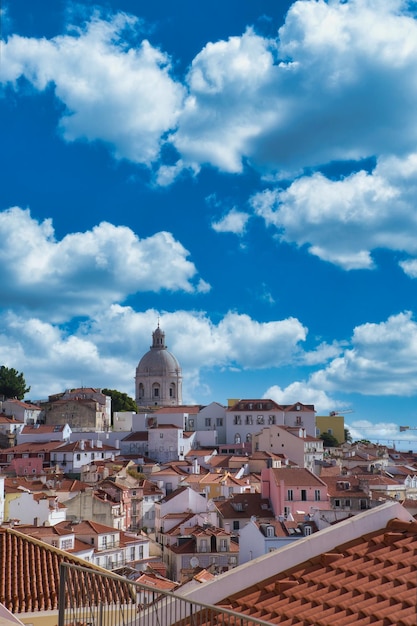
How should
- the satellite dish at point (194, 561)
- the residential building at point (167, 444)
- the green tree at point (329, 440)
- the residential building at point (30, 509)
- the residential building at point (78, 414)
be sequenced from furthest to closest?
the green tree at point (329, 440)
the residential building at point (78, 414)
the residential building at point (167, 444)
the residential building at point (30, 509)
the satellite dish at point (194, 561)

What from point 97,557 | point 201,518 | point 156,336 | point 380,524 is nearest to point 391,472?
point 201,518

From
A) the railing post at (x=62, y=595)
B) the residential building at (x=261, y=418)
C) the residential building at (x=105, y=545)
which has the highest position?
the residential building at (x=261, y=418)

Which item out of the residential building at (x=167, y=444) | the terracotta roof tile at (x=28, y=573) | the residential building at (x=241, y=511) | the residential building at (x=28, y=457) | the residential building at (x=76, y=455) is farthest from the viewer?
the residential building at (x=167, y=444)

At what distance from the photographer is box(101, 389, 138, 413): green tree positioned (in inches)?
3915

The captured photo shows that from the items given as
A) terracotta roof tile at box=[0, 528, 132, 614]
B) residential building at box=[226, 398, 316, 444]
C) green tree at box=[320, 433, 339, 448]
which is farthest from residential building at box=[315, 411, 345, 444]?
terracotta roof tile at box=[0, 528, 132, 614]

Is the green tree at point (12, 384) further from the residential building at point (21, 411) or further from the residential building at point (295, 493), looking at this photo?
the residential building at point (295, 493)

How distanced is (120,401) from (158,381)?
249 inches

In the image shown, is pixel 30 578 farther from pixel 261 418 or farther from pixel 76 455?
pixel 261 418

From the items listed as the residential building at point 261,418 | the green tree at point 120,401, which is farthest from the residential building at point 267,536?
the green tree at point 120,401

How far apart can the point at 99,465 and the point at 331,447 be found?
33706 mm

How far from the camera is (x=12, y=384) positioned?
95875 millimetres

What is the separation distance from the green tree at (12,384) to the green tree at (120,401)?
1096 centimetres

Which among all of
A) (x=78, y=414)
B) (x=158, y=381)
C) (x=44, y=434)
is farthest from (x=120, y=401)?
(x=44, y=434)

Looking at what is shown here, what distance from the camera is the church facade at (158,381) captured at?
10294cm
